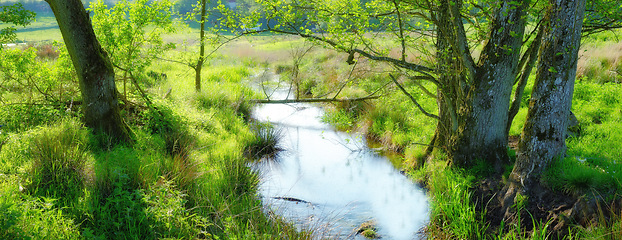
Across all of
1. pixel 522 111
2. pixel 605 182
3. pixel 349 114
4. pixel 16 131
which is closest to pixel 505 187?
pixel 605 182

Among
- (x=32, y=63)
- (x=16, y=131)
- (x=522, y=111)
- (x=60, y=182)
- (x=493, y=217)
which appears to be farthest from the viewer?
(x=522, y=111)

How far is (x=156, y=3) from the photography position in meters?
7.29

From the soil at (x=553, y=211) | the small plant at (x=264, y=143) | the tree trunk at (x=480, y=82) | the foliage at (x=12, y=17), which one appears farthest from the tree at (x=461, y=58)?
the foliage at (x=12, y=17)

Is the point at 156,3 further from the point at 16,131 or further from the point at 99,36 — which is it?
the point at 16,131

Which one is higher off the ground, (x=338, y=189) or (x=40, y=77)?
(x=40, y=77)

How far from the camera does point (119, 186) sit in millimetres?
4773

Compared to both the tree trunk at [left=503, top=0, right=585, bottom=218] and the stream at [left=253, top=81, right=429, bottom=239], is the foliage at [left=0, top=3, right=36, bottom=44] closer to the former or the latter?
the stream at [left=253, top=81, right=429, bottom=239]

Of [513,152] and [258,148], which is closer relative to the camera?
[513,152]

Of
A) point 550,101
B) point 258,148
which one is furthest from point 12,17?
point 550,101

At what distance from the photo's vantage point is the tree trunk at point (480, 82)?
5008 mm

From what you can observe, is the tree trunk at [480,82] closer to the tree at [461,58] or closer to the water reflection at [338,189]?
the tree at [461,58]

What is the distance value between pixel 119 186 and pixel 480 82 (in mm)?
4962

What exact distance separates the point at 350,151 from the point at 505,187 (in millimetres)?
4013

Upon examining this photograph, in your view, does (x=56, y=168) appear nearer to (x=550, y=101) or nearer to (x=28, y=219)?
(x=28, y=219)
